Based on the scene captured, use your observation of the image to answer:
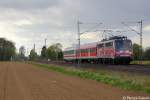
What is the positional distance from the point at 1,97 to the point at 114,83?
8.95 meters

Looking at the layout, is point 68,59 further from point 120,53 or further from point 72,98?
point 72,98

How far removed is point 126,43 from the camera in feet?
187

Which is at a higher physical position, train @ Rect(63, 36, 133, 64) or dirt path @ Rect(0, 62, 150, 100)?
train @ Rect(63, 36, 133, 64)

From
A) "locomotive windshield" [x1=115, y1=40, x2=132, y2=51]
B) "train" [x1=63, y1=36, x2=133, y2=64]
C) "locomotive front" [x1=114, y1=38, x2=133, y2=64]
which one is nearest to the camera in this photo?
"locomotive front" [x1=114, y1=38, x2=133, y2=64]

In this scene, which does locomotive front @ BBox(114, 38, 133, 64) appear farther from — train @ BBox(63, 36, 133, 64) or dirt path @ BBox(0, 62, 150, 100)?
dirt path @ BBox(0, 62, 150, 100)

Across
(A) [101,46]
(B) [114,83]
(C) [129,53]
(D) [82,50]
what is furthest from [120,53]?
(B) [114,83]

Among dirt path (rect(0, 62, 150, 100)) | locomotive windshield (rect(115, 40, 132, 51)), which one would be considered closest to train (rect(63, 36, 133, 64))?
locomotive windshield (rect(115, 40, 132, 51))

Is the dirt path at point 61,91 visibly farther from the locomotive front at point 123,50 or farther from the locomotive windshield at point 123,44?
the locomotive windshield at point 123,44

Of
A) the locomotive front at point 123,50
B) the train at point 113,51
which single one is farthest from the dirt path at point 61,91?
the train at point 113,51

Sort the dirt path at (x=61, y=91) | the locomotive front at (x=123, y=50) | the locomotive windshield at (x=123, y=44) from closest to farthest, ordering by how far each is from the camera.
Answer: the dirt path at (x=61, y=91) → the locomotive front at (x=123, y=50) → the locomotive windshield at (x=123, y=44)

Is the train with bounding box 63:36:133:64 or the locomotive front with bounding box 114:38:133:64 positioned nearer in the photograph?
the locomotive front with bounding box 114:38:133:64

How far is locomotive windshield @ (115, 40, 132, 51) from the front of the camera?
5639 centimetres

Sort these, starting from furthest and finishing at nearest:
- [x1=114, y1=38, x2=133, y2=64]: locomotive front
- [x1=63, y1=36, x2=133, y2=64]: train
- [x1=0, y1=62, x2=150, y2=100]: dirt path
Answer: [x1=63, y1=36, x2=133, y2=64]: train < [x1=114, y1=38, x2=133, y2=64]: locomotive front < [x1=0, y1=62, x2=150, y2=100]: dirt path

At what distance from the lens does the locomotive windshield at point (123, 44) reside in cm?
5639
